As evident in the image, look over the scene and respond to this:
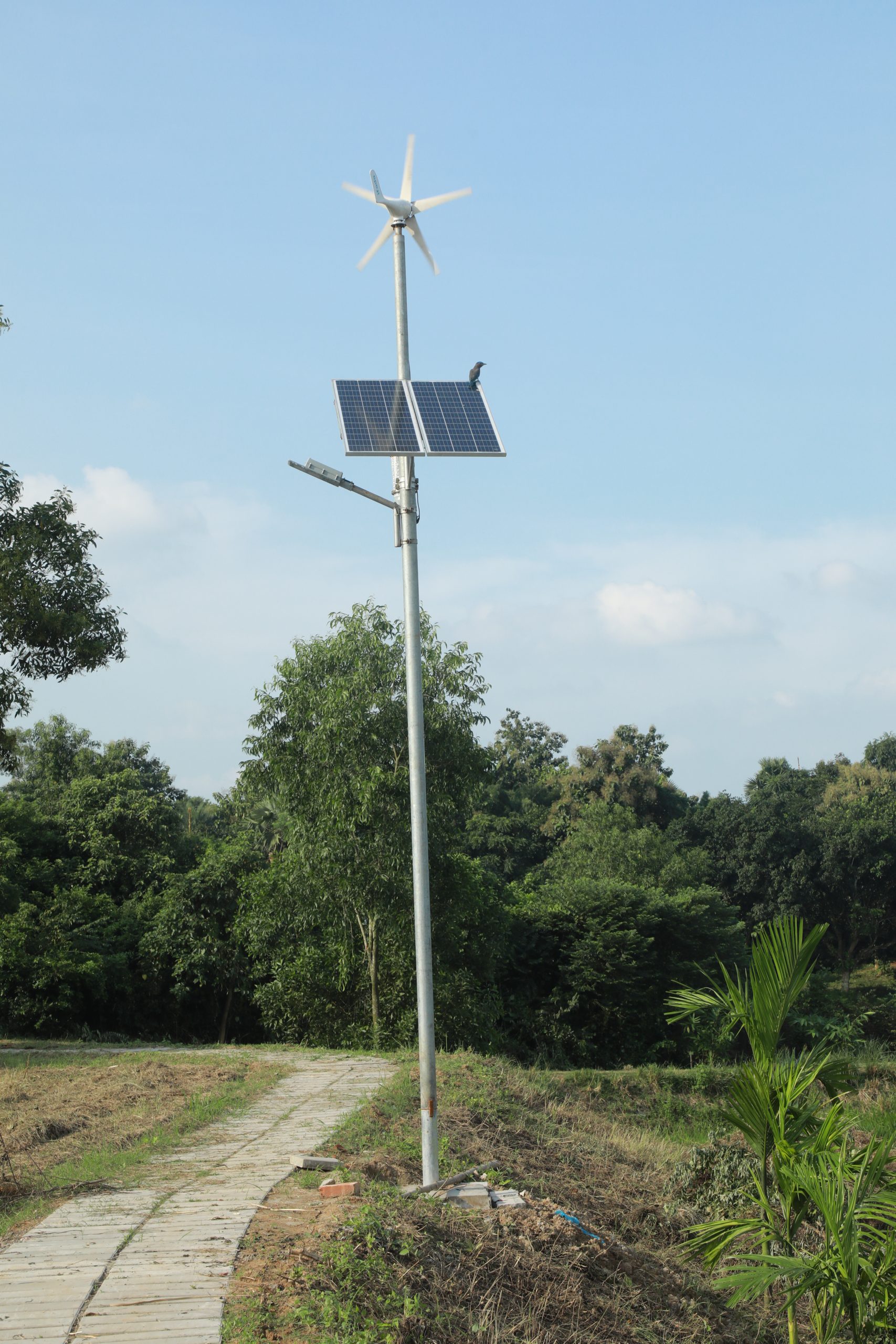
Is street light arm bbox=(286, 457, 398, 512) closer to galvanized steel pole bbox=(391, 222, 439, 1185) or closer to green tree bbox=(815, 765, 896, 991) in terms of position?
galvanized steel pole bbox=(391, 222, 439, 1185)

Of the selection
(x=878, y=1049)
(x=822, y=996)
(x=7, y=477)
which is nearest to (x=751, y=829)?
(x=822, y=996)

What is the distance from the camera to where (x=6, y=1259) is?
6.12m

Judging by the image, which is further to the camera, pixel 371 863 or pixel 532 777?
pixel 532 777

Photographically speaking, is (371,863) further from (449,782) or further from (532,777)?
(532,777)

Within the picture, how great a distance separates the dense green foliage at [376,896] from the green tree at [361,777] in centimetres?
5

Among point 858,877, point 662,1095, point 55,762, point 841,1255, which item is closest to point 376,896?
point 662,1095

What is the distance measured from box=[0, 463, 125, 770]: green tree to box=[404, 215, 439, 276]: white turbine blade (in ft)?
31.3

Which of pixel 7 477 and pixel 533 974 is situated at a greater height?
pixel 7 477

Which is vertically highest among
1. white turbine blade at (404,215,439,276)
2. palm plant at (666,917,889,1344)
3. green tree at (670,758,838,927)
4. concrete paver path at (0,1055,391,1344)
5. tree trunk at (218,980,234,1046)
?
white turbine blade at (404,215,439,276)

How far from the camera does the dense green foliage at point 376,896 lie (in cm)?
1880

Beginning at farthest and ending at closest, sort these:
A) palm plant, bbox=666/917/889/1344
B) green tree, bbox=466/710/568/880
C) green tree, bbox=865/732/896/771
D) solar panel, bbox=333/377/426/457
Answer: green tree, bbox=865/732/896/771 < green tree, bbox=466/710/568/880 < solar panel, bbox=333/377/426/457 < palm plant, bbox=666/917/889/1344

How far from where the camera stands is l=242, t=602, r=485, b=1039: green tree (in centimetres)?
1811

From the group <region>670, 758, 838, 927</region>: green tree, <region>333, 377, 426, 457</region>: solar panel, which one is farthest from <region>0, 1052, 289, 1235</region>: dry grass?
<region>670, 758, 838, 927</region>: green tree

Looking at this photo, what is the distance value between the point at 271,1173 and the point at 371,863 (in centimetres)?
1007
